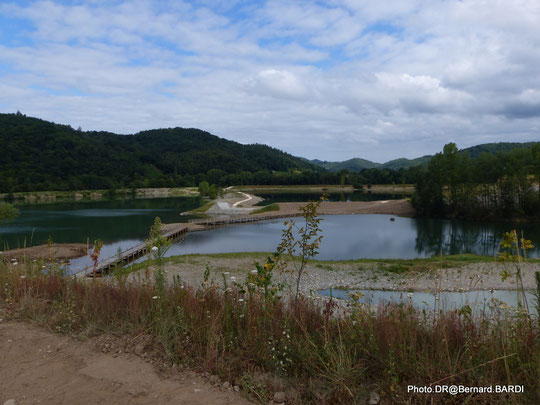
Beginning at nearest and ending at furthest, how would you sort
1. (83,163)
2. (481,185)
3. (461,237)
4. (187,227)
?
(461,237) < (187,227) < (481,185) < (83,163)

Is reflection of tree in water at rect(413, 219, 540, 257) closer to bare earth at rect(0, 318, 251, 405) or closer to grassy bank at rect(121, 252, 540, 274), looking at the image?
grassy bank at rect(121, 252, 540, 274)

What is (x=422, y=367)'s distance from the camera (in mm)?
3271

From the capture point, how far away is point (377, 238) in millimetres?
37188

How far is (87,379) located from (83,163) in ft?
469

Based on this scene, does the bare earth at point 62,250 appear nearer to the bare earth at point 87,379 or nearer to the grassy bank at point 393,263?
the grassy bank at point 393,263

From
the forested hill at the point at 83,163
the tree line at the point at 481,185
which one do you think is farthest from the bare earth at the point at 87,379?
the forested hill at the point at 83,163

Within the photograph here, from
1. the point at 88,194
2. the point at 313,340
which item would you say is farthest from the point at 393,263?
the point at 88,194

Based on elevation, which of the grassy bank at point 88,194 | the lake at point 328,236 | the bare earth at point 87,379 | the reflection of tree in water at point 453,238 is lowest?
the reflection of tree in water at point 453,238

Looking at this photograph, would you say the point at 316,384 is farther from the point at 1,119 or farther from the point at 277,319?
the point at 1,119

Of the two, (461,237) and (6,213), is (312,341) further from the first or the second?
(6,213)

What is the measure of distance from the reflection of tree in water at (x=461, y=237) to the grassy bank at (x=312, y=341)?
27.0 m

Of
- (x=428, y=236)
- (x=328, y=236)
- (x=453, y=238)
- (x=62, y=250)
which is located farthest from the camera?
(x=428, y=236)

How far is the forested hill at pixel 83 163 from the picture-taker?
109 metres

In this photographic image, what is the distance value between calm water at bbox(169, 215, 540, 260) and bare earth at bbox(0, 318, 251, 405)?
79.1 ft
